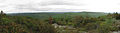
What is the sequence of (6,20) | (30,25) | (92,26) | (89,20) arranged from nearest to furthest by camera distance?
1. (6,20)
2. (30,25)
3. (92,26)
4. (89,20)

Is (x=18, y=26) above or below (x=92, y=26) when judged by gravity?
above

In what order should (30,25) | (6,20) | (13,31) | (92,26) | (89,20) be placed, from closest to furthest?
1. (13,31)
2. (6,20)
3. (30,25)
4. (92,26)
5. (89,20)

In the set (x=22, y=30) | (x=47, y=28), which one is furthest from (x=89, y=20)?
(x=22, y=30)

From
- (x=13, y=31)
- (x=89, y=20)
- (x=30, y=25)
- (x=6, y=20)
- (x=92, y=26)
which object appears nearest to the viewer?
(x=13, y=31)

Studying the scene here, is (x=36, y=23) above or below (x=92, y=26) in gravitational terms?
above

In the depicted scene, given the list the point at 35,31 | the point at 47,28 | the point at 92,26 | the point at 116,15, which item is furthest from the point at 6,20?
the point at 116,15

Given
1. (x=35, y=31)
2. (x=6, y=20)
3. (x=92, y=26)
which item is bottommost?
(x=92, y=26)

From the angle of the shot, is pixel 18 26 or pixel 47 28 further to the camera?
pixel 47 28

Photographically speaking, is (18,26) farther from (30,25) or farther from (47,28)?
(47,28)

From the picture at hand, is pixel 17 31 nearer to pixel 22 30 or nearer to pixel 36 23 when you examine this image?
pixel 22 30
